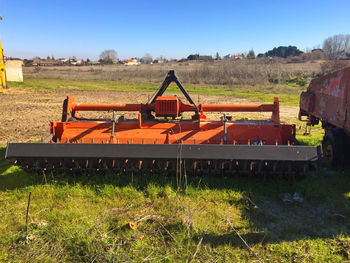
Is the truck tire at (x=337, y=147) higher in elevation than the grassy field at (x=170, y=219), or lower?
higher

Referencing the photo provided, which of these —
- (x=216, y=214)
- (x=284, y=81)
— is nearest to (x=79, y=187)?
(x=216, y=214)

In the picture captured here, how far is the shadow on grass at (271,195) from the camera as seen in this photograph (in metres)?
3.49

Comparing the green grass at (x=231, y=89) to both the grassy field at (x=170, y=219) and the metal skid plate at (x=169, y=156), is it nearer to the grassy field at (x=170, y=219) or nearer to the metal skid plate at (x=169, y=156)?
the metal skid plate at (x=169, y=156)

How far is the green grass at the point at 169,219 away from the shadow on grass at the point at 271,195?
0.02 m

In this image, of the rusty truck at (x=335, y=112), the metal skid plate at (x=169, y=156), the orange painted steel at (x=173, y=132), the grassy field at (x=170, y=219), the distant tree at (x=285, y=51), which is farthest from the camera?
the distant tree at (x=285, y=51)

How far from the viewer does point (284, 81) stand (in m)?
33.7

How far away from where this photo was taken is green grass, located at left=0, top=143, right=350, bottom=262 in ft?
9.92

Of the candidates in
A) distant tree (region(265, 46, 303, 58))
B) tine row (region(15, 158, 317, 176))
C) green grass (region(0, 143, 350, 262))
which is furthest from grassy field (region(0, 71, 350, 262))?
distant tree (region(265, 46, 303, 58))

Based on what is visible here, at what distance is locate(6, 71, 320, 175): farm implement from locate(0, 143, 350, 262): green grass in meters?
0.30

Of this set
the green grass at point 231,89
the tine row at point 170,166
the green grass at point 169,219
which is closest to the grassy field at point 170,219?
the green grass at point 169,219

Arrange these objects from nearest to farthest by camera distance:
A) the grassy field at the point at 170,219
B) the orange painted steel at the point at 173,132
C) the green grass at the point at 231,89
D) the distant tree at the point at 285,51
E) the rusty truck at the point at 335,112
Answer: the grassy field at the point at 170,219
the rusty truck at the point at 335,112
the orange painted steel at the point at 173,132
the green grass at the point at 231,89
the distant tree at the point at 285,51

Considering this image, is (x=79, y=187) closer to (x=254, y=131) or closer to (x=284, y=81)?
(x=254, y=131)

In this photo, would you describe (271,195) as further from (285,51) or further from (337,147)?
(285,51)

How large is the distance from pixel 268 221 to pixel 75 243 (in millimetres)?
2621
